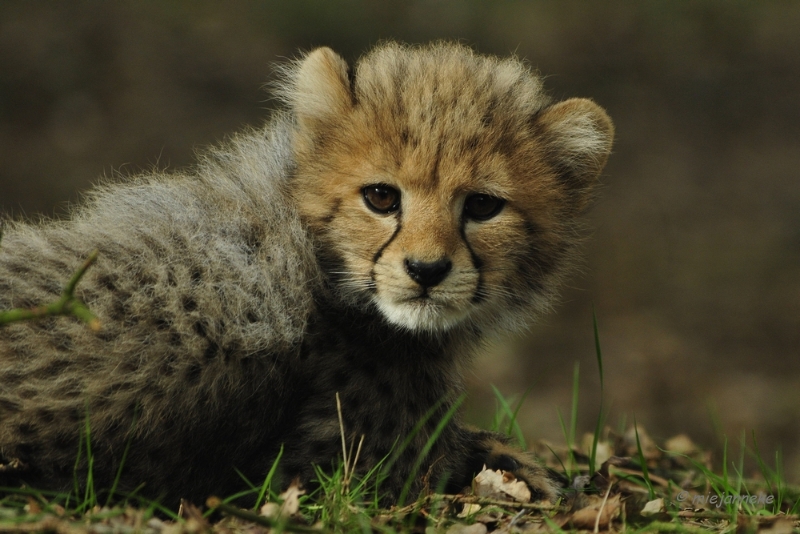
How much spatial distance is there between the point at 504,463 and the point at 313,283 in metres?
1.01

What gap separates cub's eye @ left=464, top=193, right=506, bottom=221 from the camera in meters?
3.15

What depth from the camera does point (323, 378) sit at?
3.08 metres

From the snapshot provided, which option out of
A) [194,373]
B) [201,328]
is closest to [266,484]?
[194,373]

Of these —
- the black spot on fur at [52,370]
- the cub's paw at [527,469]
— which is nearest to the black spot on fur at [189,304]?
the black spot on fur at [52,370]

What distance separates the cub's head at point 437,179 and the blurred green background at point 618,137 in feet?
14.0

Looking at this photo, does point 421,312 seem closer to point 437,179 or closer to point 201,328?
point 437,179

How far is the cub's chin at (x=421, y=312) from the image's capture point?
9.91 feet

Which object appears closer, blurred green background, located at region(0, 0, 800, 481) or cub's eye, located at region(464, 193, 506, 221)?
cub's eye, located at region(464, 193, 506, 221)

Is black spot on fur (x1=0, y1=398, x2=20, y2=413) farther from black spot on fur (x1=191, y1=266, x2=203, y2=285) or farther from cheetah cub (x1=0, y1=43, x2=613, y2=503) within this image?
black spot on fur (x1=191, y1=266, x2=203, y2=285)

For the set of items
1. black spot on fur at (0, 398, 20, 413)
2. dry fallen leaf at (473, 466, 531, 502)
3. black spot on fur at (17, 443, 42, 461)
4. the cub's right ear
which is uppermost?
the cub's right ear

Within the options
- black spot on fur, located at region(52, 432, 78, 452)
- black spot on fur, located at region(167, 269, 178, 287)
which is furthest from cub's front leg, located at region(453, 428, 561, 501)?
black spot on fur, located at region(52, 432, 78, 452)

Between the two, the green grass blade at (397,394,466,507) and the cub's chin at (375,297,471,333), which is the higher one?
the cub's chin at (375,297,471,333)

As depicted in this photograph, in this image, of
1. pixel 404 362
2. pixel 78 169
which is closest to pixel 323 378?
pixel 404 362

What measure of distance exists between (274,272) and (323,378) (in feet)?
1.33
